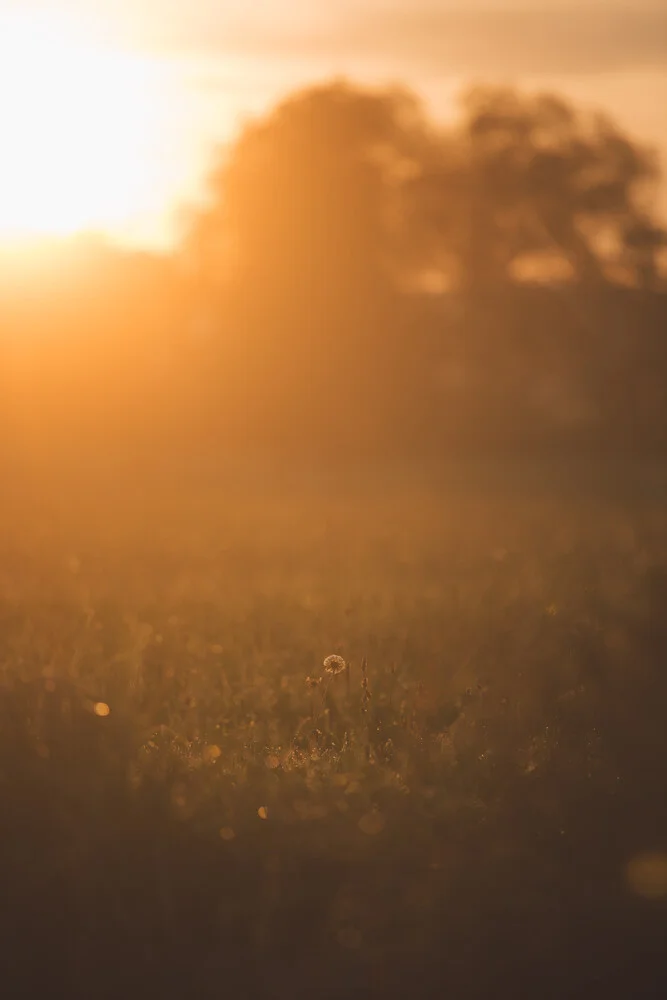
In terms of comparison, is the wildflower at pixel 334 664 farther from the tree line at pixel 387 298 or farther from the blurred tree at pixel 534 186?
the blurred tree at pixel 534 186

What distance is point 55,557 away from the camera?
1033 cm

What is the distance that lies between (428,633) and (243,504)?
17.5 metres

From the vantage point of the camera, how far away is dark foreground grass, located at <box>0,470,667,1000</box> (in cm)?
465

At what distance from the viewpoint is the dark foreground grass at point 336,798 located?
4652 millimetres

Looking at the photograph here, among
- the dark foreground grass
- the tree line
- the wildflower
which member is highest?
the tree line

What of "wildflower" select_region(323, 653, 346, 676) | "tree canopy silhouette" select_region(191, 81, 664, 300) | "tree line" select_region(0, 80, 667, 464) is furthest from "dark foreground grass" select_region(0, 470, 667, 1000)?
"tree canopy silhouette" select_region(191, 81, 664, 300)

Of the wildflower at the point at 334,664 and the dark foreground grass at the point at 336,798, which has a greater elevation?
the wildflower at the point at 334,664

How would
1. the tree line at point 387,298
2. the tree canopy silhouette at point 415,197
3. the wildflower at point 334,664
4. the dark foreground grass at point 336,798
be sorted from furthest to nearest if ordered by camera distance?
1. the tree canopy silhouette at point 415,197
2. the tree line at point 387,298
3. the wildflower at point 334,664
4. the dark foreground grass at point 336,798

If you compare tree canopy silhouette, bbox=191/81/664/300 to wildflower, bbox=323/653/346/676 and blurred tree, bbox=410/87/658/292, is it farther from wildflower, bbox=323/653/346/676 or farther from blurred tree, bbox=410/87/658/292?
wildflower, bbox=323/653/346/676

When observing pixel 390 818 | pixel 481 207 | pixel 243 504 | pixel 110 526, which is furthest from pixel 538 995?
pixel 481 207

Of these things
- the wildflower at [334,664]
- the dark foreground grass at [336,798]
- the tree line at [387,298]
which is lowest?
the dark foreground grass at [336,798]

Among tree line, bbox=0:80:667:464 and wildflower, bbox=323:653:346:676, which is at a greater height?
tree line, bbox=0:80:667:464

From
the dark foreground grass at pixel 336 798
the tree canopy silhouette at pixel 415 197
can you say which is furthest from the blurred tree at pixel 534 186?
the dark foreground grass at pixel 336 798

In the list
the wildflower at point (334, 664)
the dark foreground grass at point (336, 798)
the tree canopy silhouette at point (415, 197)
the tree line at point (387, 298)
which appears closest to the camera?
the dark foreground grass at point (336, 798)
